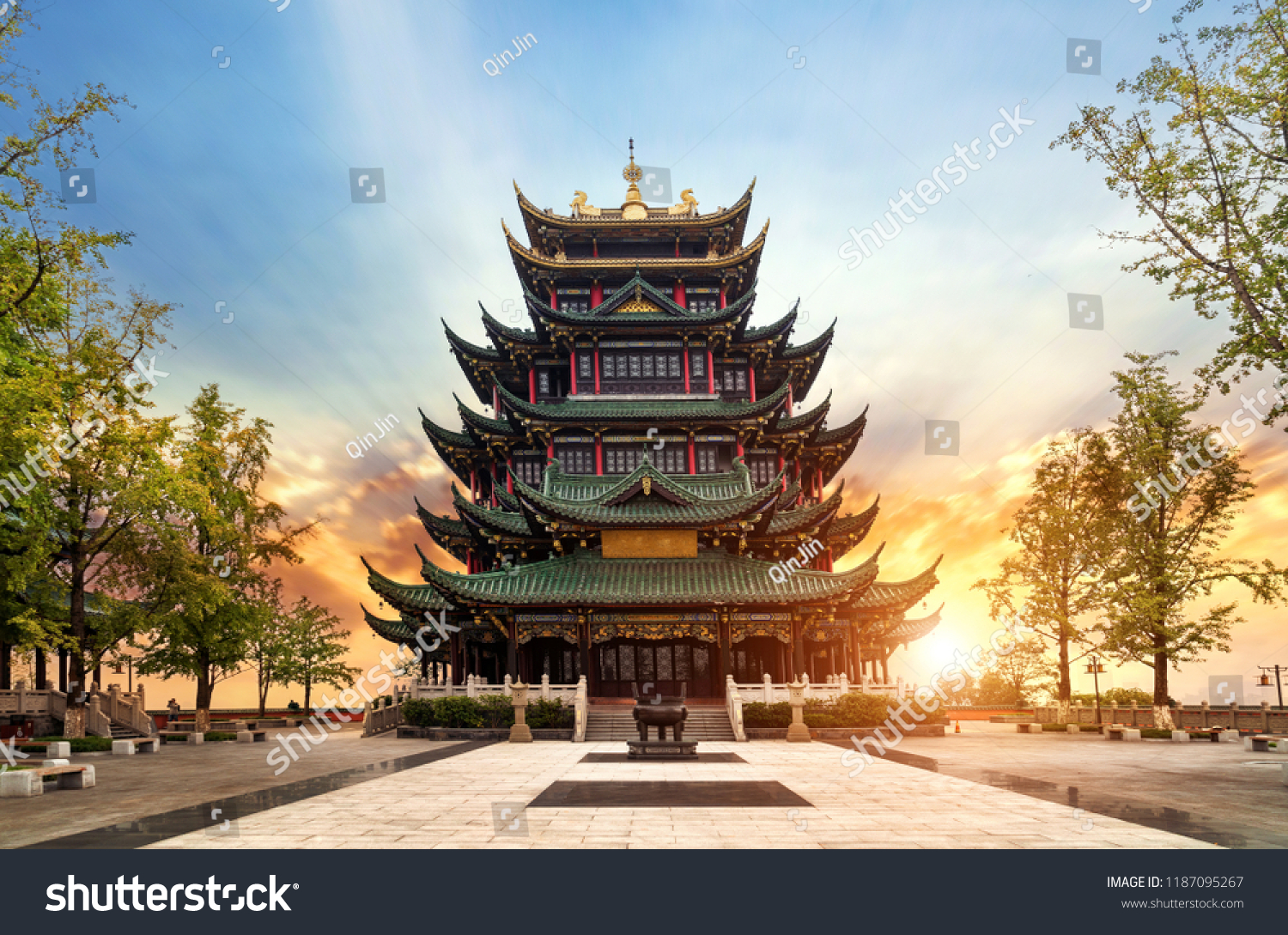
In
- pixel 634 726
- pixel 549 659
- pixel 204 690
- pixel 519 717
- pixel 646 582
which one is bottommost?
pixel 634 726

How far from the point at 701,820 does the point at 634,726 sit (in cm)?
1523

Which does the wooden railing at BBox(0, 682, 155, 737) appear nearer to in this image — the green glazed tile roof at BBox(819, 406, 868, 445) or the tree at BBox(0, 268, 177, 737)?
the tree at BBox(0, 268, 177, 737)

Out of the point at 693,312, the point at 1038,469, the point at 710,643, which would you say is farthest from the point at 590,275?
the point at 1038,469

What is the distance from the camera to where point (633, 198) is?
128ft

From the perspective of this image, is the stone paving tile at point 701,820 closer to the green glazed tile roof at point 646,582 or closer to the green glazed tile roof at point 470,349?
the green glazed tile roof at point 646,582

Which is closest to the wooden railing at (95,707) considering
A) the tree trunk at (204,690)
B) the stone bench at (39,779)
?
the tree trunk at (204,690)

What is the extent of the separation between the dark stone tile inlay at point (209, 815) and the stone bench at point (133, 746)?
36.3ft

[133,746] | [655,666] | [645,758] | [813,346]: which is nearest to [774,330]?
[813,346]

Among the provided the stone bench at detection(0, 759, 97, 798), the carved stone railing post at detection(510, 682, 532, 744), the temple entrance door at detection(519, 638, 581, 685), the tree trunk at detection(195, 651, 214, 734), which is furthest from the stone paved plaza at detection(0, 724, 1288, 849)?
the tree trunk at detection(195, 651, 214, 734)

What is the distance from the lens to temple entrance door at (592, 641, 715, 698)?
2802 centimetres

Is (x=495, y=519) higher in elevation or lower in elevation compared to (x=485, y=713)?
higher

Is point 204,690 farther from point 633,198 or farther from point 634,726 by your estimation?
point 633,198
